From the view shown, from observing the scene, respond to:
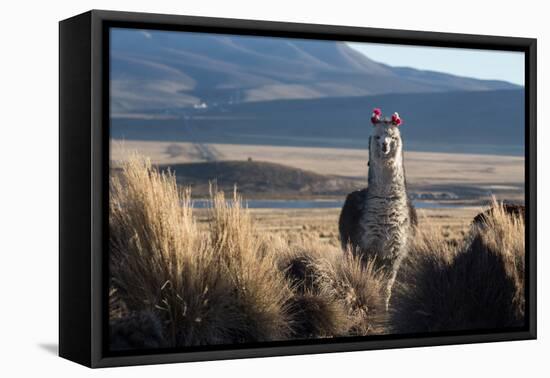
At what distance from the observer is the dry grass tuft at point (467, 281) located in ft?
42.6

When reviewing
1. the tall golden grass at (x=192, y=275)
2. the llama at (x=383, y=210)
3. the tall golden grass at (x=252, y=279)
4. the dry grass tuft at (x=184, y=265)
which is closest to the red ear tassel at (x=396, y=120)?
the llama at (x=383, y=210)

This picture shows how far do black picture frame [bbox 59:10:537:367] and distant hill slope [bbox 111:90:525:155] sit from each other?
35cm

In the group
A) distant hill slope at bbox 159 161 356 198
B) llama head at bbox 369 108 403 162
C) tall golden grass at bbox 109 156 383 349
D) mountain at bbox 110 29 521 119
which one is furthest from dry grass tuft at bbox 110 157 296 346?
llama head at bbox 369 108 403 162

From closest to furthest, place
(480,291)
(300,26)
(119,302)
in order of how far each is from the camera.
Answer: (119,302) < (300,26) < (480,291)

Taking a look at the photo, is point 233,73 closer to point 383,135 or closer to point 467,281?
point 383,135

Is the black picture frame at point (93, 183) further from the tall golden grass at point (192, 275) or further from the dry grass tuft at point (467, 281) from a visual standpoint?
the dry grass tuft at point (467, 281)

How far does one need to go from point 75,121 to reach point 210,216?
148cm

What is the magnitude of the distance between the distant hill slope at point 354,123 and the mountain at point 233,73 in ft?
0.35

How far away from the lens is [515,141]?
→ 1379 cm

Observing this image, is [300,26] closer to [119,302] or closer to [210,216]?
[210,216]

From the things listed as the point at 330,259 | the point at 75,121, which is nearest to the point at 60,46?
the point at 75,121

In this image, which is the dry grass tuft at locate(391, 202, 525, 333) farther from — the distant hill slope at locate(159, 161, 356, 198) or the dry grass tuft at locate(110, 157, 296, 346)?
the dry grass tuft at locate(110, 157, 296, 346)

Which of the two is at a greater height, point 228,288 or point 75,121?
point 75,121

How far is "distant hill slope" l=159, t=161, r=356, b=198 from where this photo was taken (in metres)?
11.7
